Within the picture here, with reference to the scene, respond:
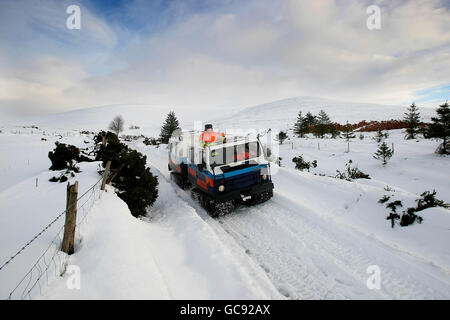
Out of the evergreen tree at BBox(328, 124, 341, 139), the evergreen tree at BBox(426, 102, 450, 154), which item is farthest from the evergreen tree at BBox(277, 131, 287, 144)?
the evergreen tree at BBox(426, 102, 450, 154)

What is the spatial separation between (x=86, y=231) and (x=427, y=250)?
706cm

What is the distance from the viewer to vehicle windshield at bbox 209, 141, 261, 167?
6568 mm

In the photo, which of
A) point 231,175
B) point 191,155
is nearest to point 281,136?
point 191,155

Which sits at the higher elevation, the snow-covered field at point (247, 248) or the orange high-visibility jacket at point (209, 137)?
the orange high-visibility jacket at point (209, 137)

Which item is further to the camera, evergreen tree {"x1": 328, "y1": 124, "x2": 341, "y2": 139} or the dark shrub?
evergreen tree {"x1": 328, "y1": 124, "x2": 341, "y2": 139}

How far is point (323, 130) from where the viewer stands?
24.3 m

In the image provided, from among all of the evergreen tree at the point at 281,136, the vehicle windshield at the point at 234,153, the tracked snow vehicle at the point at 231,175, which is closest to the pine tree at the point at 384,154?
the tracked snow vehicle at the point at 231,175

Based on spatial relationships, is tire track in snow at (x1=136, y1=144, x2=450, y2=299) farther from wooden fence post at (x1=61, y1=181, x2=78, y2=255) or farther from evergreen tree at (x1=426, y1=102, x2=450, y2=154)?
evergreen tree at (x1=426, y1=102, x2=450, y2=154)

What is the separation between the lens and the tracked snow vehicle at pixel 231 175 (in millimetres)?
6281

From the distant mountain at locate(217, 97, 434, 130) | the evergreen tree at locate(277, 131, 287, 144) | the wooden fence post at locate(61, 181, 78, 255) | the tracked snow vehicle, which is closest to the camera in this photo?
the wooden fence post at locate(61, 181, 78, 255)

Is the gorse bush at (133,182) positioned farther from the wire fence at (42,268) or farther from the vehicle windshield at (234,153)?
the vehicle windshield at (234,153)

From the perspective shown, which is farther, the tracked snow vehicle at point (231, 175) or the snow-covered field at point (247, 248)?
the tracked snow vehicle at point (231, 175)

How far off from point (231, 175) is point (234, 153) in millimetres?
776
